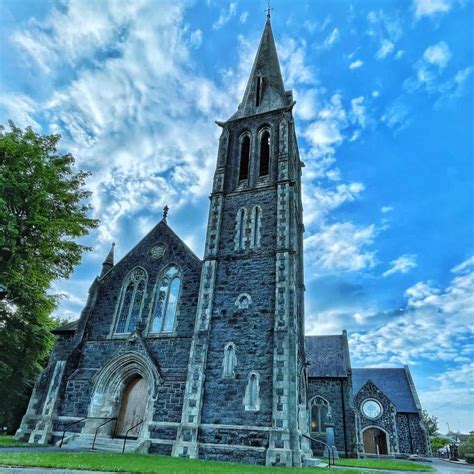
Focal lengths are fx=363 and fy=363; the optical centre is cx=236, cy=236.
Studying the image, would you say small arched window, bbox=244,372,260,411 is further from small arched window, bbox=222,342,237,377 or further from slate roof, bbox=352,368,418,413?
slate roof, bbox=352,368,418,413

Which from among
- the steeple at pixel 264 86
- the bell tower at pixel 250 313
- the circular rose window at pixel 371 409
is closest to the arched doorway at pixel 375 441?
the circular rose window at pixel 371 409

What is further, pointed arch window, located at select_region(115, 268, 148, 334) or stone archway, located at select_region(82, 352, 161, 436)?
pointed arch window, located at select_region(115, 268, 148, 334)

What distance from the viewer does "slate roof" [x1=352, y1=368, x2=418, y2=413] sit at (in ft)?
111

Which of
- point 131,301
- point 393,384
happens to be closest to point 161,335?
point 131,301

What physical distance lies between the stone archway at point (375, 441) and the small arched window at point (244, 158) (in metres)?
24.6

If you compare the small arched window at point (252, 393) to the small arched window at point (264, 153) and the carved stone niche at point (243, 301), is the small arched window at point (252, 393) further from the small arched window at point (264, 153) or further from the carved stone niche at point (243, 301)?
the small arched window at point (264, 153)

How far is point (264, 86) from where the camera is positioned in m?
24.9

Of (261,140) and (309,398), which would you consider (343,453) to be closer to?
(309,398)

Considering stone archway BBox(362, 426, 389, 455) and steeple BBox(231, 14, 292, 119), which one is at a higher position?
steeple BBox(231, 14, 292, 119)

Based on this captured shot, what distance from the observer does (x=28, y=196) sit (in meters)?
15.1

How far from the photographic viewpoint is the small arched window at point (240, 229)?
718 inches

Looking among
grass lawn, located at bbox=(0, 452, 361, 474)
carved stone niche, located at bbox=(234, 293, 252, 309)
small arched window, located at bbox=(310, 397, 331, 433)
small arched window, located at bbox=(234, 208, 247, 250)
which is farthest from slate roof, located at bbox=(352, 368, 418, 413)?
grass lawn, located at bbox=(0, 452, 361, 474)

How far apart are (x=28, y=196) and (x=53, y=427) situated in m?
10.1

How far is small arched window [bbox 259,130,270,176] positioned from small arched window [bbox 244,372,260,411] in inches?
440
